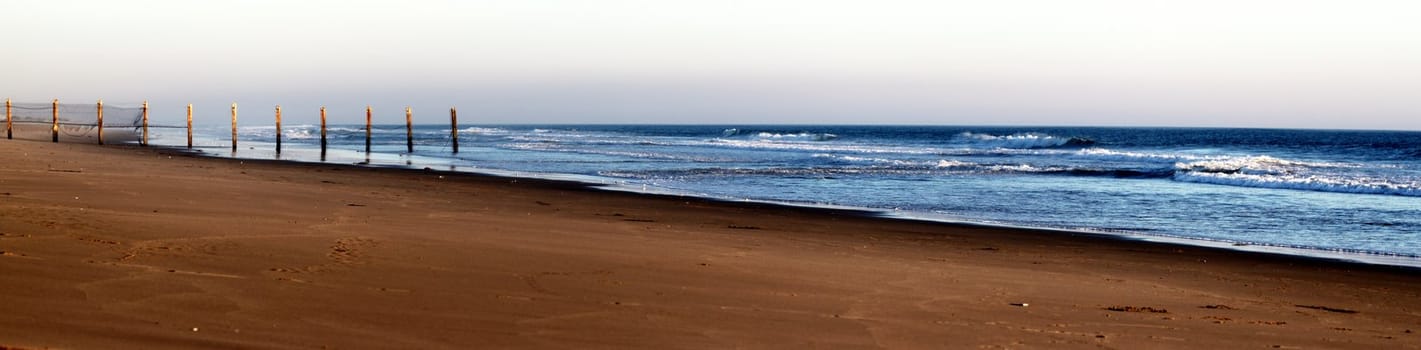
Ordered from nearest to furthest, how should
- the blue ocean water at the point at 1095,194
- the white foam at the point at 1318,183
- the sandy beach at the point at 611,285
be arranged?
the sandy beach at the point at 611,285 → the blue ocean water at the point at 1095,194 → the white foam at the point at 1318,183

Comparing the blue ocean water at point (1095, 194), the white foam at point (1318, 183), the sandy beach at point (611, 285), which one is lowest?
the blue ocean water at point (1095, 194)

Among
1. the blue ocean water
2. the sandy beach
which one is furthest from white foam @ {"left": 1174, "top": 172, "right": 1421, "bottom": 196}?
the sandy beach

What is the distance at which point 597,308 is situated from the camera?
570cm

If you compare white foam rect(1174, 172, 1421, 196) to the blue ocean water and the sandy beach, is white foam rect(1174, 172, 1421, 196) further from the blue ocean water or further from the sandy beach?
the sandy beach

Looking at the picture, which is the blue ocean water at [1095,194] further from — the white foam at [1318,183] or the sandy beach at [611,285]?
the sandy beach at [611,285]

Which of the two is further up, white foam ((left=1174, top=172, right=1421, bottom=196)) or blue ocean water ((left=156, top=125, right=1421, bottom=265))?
white foam ((left=1174, top=172, right=1421, bottom=196))

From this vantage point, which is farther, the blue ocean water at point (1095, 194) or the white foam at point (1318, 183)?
the white foam at point (1318, 183)

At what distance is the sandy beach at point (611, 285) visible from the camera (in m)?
4.95

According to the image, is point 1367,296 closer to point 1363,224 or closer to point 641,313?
point 641,313

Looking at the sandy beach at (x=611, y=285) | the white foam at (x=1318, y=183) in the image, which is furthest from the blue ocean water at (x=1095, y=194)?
the sandy beach at (x=611, y=285)

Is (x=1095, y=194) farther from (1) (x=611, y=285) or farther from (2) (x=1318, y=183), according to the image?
(1) (x=611, y=285)

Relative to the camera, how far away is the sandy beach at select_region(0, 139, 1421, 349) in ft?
16.2

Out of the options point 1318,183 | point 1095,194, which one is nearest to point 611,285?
point 1095,194

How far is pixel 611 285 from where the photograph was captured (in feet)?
21.4
